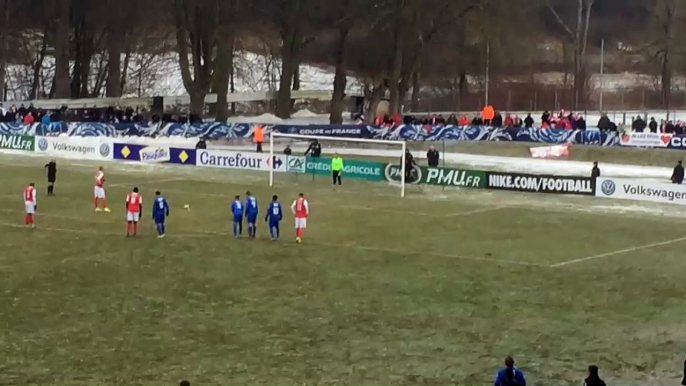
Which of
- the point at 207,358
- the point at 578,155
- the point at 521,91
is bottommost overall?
the point at 207,358

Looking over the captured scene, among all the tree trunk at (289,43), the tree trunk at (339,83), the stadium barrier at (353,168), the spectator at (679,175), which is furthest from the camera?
the tree trunk at (339,83)

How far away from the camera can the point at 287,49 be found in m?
69.4

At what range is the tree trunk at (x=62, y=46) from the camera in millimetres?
71500

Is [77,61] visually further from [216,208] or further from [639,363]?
[639,363]

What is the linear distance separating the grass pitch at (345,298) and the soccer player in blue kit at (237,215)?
0.56m

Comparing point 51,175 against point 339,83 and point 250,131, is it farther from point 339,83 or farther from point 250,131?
point 339,83

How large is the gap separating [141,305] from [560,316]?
323 inches

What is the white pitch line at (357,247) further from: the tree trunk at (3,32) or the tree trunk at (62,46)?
the tree trunk at (3,32)

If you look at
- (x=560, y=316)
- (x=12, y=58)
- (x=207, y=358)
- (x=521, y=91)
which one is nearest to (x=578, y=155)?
(x=521, y=91)

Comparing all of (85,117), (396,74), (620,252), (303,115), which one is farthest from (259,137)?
(620,252)

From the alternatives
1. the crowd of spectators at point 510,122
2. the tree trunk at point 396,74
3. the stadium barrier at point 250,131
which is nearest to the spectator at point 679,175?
the crowd of spectators at point 510,122

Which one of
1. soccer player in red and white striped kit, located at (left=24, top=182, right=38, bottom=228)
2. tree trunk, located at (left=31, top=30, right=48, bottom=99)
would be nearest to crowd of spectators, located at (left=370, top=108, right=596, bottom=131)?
soccer player in red and white striped kit, located at (left=24, top=182, right=38, bottom=228)

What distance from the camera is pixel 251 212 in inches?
1179

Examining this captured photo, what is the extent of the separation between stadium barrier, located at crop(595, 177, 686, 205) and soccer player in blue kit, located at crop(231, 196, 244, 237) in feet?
54.7
